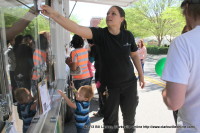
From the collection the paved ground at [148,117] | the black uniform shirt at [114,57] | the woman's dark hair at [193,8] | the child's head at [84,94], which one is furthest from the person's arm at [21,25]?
the paved ground at [148,117]

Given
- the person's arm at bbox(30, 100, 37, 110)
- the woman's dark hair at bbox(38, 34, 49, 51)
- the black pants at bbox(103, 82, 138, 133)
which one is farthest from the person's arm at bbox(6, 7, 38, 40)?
the black pants at bbox(103, 82, 138, 133)

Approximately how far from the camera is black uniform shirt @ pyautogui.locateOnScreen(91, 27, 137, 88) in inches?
82.1

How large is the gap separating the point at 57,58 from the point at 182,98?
253cm

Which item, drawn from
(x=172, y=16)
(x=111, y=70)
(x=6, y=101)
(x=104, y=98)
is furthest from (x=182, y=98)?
(x=172, y=16)

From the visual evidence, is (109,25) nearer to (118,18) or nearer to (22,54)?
(118,18)

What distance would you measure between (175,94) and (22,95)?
2.73 ft

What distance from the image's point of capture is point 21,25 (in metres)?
1.17

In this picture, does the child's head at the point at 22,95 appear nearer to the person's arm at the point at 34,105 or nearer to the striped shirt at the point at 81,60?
the person's arm at the point at 34,105

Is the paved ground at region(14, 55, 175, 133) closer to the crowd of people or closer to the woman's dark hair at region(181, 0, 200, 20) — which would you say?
the crowd of people

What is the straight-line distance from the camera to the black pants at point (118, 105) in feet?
7.34

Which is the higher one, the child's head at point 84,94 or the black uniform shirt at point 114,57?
the black uniform shirt at point 114,57

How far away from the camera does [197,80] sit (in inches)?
40.8

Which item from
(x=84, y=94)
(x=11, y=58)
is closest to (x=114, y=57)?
(x=84, y=94)

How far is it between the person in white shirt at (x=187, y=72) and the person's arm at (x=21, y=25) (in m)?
0.79
